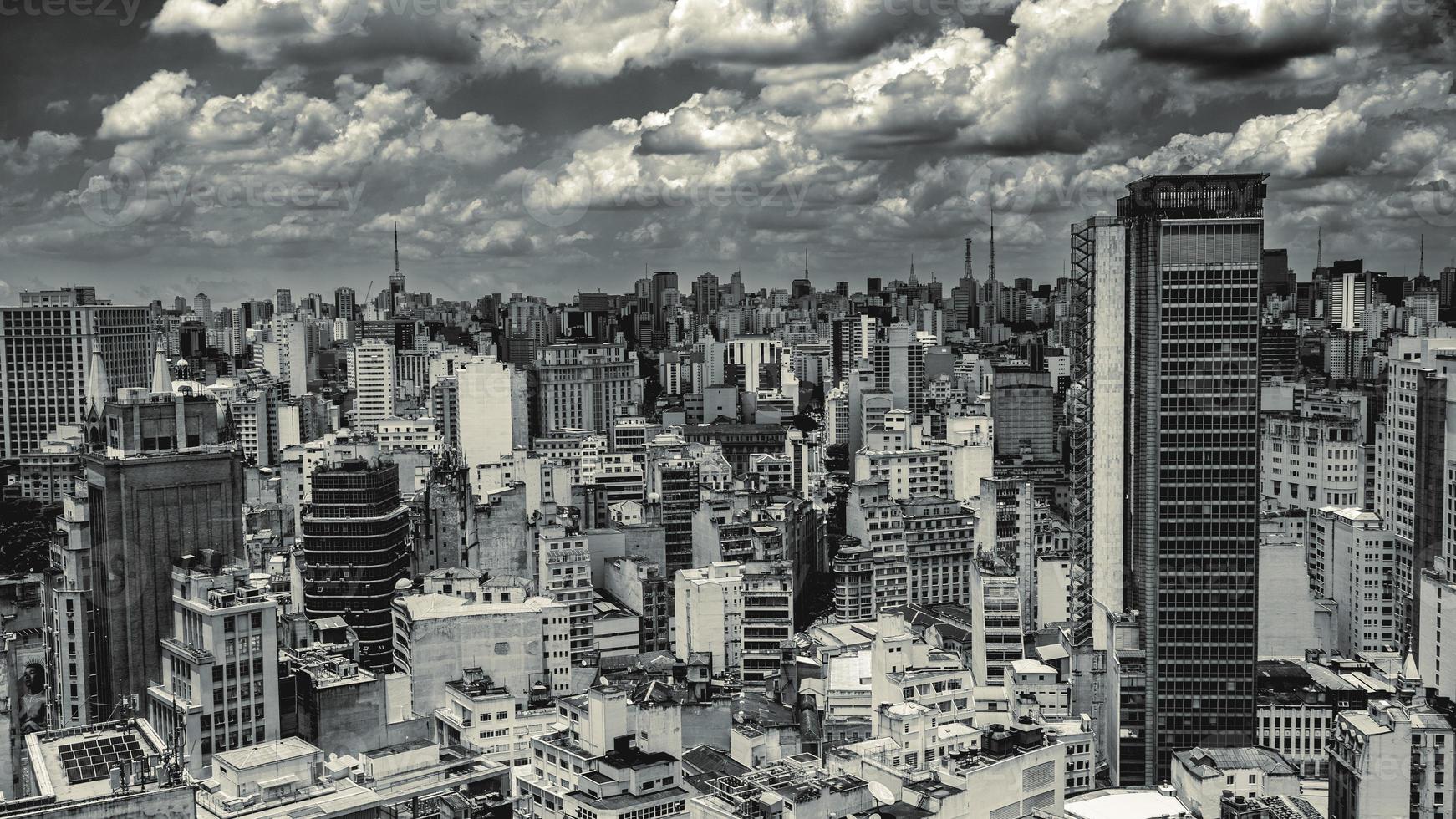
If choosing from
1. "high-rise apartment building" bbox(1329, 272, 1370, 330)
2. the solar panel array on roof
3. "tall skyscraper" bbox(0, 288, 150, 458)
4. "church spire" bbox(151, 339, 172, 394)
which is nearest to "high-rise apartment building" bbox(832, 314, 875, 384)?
"high-rise apartment building" bbox(1329, 272, 1370, 330)

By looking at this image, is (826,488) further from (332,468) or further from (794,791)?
(794,791)

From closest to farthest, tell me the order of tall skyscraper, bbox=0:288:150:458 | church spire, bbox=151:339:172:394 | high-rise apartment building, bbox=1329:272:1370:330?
1. church spire, bbox=151:339:172:394
2. tall skyscraper, bbox=0:288:150:458
3. high-rise apartment building, bbox=1329:272:1370:330

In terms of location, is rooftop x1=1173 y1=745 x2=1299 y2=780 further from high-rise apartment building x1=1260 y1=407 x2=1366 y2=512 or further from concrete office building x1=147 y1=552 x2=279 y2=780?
high-rise apartment building x1=1260 y1=407 x2=1366 y2=512

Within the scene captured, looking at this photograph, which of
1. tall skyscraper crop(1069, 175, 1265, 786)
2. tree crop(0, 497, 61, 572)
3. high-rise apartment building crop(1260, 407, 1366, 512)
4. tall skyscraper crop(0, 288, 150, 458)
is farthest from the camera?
tall skyscraper crop(0, 288, 150, 458)

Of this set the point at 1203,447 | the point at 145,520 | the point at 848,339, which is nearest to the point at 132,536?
the point at 145,520

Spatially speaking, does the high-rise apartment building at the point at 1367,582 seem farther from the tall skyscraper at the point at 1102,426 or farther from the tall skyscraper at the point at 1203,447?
the tall skyscraper at the point at 1102,426

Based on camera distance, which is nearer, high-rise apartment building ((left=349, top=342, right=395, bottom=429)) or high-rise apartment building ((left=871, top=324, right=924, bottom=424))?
high-rise apartment building ((left=871, top=324, right=924, bottom=424))

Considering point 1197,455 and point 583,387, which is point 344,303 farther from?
point 1197,455
